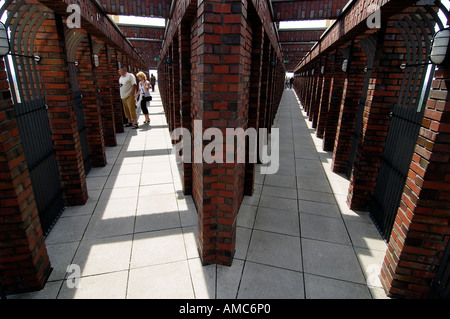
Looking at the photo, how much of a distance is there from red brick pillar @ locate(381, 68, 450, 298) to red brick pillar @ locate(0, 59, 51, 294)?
349cm

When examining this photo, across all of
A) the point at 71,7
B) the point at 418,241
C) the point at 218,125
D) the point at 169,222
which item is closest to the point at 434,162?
the point at 418,241

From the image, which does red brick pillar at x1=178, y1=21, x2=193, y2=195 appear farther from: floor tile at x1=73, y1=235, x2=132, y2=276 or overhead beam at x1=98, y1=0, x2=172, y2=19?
overhead beam at x1=98, y1=0, x2=172, y2=19

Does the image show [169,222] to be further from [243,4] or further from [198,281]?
[243,4]

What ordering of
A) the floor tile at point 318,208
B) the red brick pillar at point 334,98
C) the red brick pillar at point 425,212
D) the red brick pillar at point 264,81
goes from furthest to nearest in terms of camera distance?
the red brick pillar at point 334,98
the red brick pillar at point 264,81
the floor tile at point 318,208
the red brick pillar at point 425,212

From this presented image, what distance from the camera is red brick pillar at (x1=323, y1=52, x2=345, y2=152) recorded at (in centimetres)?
617

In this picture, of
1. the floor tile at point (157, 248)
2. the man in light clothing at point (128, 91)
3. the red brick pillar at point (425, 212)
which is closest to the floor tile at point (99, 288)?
the floor tile at point (157, 248)

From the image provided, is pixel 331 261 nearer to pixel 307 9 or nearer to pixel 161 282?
pixel 161 282

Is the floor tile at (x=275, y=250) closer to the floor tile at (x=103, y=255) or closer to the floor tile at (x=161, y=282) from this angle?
the floor tile at (x=161, y=282)

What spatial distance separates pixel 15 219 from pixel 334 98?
22.0 feet

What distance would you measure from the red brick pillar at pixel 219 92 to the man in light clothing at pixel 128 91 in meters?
7.11

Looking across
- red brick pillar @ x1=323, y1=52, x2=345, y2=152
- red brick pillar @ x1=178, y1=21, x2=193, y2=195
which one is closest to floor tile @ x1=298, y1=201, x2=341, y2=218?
red brick pillar @ x1=178, y1=21, x2=193, y2=195

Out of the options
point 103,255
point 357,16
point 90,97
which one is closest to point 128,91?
point 90,97

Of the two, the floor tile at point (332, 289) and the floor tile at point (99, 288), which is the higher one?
the floor tile at point (99, 288)

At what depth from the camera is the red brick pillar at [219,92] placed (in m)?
2.01
